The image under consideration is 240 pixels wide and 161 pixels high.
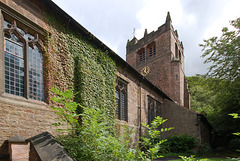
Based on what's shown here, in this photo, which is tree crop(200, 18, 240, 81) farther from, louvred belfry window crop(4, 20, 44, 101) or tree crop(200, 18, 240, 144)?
louvred belfry window crop(4, 20, 44, 101)

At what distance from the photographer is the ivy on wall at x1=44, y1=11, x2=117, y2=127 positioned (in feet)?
20.5

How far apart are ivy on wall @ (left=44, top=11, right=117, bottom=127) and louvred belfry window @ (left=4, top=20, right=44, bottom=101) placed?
0.27 m

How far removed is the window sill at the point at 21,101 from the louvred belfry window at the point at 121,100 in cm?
572

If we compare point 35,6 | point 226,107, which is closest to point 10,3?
point 35,6

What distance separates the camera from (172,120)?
1748 cm

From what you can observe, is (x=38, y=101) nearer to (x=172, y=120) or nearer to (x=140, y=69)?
(x=172, y=120)

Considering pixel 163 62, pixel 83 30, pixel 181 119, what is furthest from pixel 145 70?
pixel 83 30

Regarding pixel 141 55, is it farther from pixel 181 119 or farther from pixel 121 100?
pixel 121 100

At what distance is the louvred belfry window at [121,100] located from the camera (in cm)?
1101

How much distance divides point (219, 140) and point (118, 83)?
21495 mm

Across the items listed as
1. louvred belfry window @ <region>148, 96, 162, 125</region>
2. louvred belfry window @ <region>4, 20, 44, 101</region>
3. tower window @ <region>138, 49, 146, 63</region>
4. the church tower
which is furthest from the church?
tower window @ <region>138, 49, 146, 63</region>

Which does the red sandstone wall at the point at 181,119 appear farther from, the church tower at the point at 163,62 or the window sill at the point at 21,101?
the window sill at the point at 21,101

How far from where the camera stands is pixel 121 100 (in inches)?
448

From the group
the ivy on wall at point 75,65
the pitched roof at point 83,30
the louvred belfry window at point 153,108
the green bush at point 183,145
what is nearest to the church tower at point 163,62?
the louvred belfry window at point 153,108
